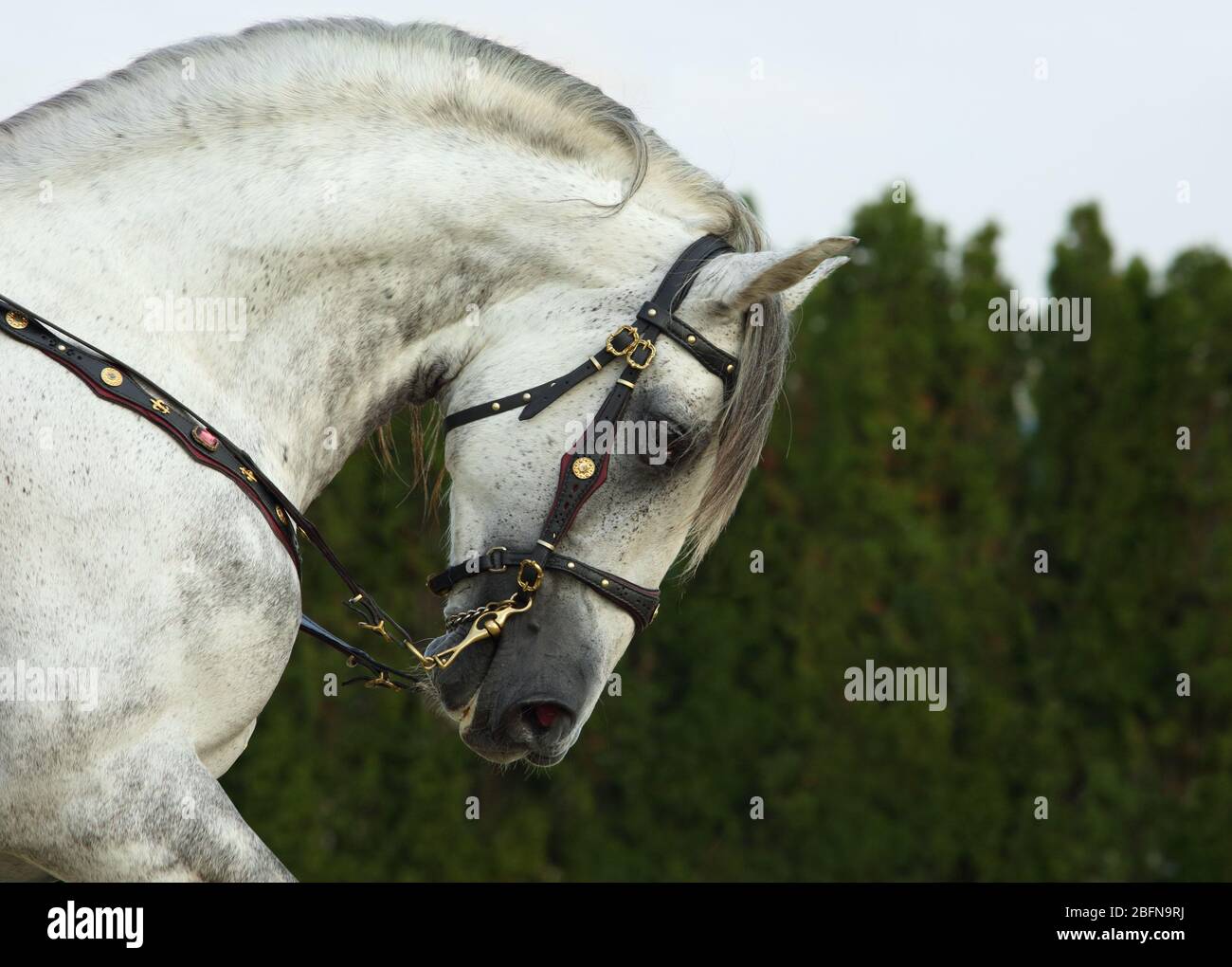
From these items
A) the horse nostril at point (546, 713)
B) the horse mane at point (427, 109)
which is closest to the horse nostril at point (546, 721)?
the horse nostril at point (546, 713)

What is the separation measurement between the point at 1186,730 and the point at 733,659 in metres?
2.77

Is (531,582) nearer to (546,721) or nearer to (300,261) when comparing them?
(546,721)

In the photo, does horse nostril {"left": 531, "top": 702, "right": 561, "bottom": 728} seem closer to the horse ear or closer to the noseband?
the noseband

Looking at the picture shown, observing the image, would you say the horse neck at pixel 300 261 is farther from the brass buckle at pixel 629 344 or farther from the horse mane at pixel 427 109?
the brass buckle at pixel 629 344

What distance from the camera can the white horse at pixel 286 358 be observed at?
251cm

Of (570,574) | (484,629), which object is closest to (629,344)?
(570,574)

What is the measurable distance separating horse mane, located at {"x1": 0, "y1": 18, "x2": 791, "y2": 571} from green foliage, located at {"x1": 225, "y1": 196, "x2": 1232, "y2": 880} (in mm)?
4387

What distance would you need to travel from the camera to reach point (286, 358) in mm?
3014

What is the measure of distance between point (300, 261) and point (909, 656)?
5654 mm

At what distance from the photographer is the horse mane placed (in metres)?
2.97

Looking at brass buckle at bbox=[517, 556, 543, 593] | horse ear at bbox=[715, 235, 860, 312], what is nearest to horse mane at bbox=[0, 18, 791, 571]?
horse ear at bbox=[715, 235, 860, 312]
